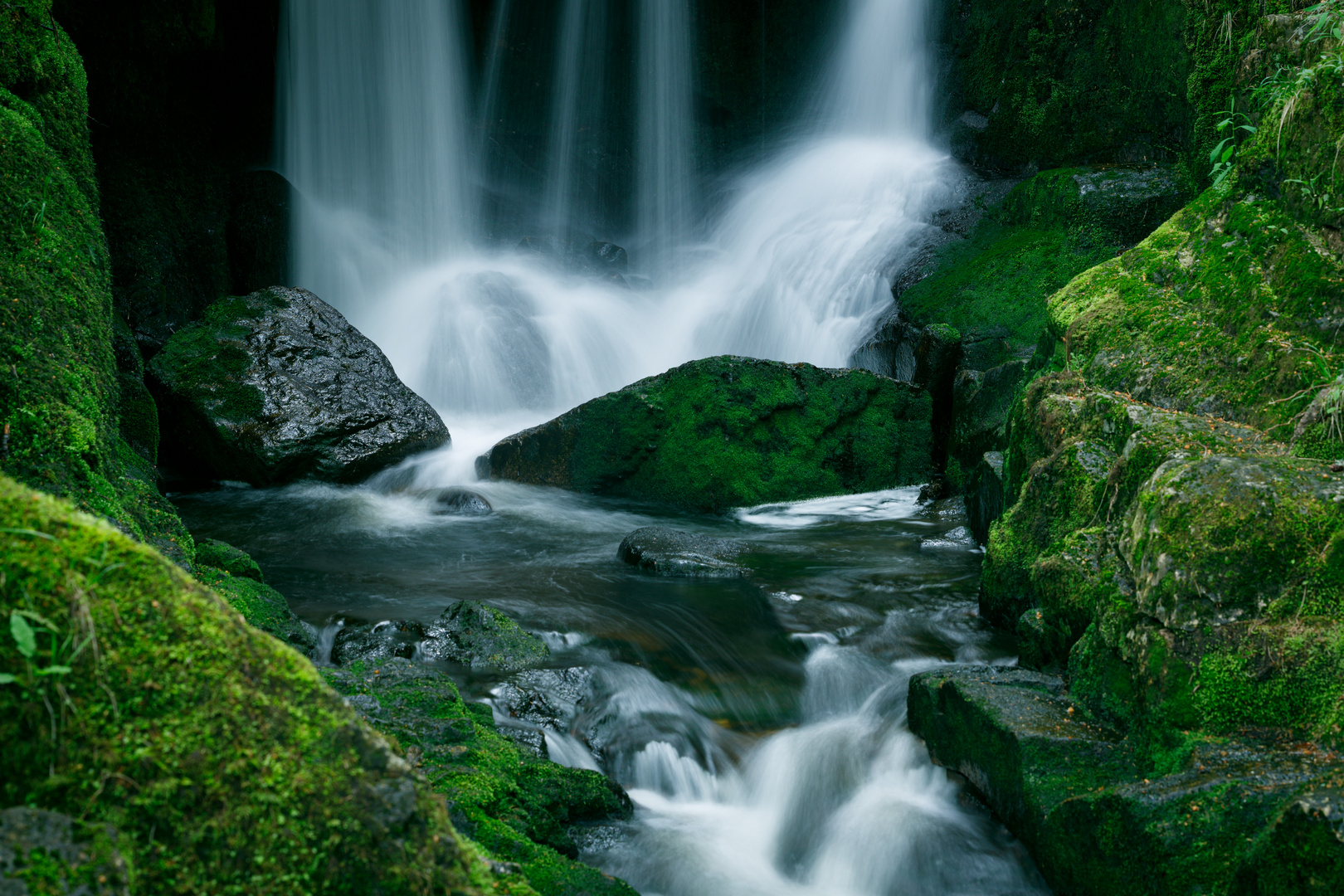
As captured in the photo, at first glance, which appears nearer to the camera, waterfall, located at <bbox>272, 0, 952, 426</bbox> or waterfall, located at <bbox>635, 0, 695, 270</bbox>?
waterfall, located at <bbox>272, 0, 952, 426</bbox>

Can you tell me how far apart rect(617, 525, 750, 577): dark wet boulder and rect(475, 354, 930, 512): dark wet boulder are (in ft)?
6.22

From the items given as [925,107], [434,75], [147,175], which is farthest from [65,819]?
[434,75]

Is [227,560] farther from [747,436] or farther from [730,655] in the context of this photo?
[747,436]

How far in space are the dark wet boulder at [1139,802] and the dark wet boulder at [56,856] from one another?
2614 mm

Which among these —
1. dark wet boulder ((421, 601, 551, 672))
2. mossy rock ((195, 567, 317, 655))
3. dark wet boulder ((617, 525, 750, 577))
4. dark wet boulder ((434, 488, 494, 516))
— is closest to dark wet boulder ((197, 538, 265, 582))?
mossy rock ((195, 567, 317, 655))

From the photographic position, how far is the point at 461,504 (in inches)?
349

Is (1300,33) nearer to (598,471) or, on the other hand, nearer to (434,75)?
(598,471)

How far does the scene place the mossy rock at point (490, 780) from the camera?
2.62 metres

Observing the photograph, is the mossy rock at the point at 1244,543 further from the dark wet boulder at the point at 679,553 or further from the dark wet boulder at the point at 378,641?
the dark wet boulder at the point at 679,553

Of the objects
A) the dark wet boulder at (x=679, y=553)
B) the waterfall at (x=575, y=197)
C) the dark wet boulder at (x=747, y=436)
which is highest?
the waterfall at (x=575, y=197)

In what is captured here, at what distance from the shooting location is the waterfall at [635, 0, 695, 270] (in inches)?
758

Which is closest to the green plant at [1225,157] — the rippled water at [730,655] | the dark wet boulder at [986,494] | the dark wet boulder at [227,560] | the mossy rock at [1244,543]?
the dark wet boulder at [986,494]

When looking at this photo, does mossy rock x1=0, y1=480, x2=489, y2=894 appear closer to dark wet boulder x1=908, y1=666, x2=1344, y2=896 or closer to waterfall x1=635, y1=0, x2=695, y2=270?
dark wet boulder x1=908, y1=666, x2=1344, y2=896

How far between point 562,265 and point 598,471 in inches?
350
